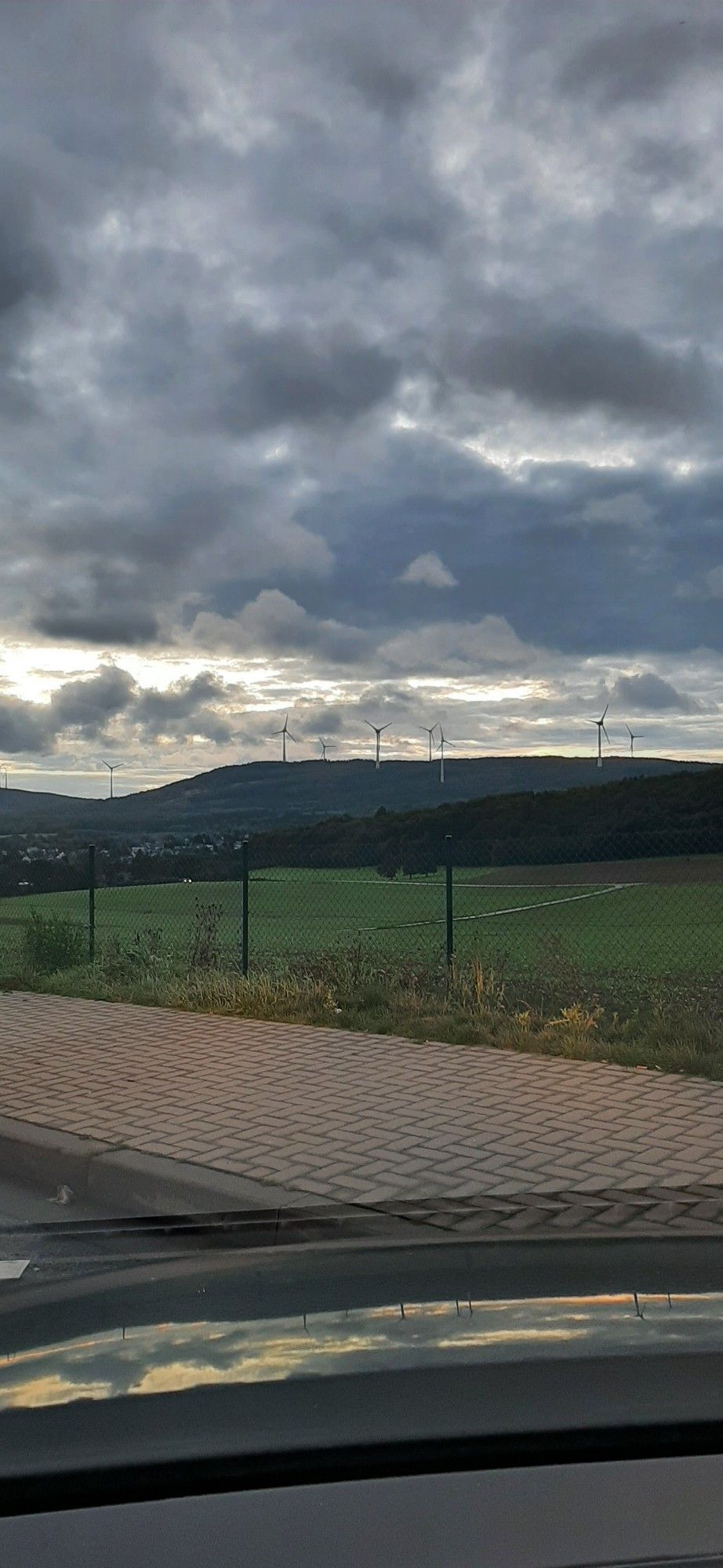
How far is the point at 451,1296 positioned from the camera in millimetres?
2551

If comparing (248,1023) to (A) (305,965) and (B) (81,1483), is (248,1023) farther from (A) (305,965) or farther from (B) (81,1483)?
(B) (81,1483)

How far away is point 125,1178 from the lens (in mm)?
5945

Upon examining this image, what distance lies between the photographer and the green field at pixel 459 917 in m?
15.9

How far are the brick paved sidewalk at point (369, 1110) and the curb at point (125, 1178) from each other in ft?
0.42

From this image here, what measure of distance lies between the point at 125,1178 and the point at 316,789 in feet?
257

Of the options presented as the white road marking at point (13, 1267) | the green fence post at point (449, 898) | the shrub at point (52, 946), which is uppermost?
the green fence post at point (449, 898)

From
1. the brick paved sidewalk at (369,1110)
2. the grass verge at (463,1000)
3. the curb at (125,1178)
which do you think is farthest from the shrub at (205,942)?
the curb at (125,1178)

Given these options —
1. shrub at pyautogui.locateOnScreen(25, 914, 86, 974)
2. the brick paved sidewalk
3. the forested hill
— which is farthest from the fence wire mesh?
the brick paved sidewalk

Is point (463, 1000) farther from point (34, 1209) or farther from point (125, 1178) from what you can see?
point (34, 1209)

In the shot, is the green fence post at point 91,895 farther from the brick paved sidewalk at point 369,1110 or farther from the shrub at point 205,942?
the brick paved sidewalk at point 369,1110

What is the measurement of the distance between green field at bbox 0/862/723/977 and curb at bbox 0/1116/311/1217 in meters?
6.72

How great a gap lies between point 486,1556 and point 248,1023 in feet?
30.0

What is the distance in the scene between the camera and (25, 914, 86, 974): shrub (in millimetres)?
14570

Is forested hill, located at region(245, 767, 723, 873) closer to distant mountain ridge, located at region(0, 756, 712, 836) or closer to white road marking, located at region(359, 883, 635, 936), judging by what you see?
white road marking, located at region(359, 883, 635, 936)
